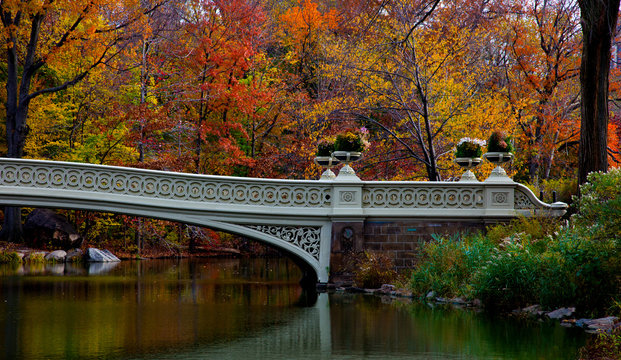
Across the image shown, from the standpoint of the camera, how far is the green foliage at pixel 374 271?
15.6 m

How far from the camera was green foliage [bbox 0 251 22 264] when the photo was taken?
2375cm

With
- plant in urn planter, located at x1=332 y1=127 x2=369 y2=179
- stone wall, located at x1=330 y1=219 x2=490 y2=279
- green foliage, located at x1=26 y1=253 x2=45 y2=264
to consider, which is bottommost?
green foliage, located at x1=26 y1=253 x2=45 y2=264

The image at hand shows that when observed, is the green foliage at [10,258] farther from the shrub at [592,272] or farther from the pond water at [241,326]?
the shrub at [592,272]

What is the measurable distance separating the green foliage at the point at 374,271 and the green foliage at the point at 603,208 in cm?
564

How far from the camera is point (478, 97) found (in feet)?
76.8

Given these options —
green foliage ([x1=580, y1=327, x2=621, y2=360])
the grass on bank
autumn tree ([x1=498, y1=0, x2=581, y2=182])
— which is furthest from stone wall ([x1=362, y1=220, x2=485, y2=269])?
autumn tree ([x1=498, y1=0, x2=581, y2=182])

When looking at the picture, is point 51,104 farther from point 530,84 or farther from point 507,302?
point 507,302

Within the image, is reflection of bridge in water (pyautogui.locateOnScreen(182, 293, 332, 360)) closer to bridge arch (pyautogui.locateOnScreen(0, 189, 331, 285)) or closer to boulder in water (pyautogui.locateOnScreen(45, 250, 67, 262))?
bridge arch (pyautogui.locateOnScreen(0, 189, 331, 285))

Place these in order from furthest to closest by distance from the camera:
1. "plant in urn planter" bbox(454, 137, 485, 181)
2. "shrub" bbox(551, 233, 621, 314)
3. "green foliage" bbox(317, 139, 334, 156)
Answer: "green foliage" bbox(317, 139, 334, 156) → "plant in urn planter" bbox(454, 137, 485, 181) → "shrub" bbox(551, 233, 621, 314)

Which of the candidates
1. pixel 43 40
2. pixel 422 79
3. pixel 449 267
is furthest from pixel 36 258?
pixel 449 267

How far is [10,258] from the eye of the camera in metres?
23.9

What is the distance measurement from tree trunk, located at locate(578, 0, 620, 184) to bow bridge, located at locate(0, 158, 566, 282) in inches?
64.1

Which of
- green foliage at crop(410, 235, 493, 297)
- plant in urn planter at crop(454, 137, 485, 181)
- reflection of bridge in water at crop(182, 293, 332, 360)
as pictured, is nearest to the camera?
reflection of bridge in water at crop(182, 293, 332, 360)

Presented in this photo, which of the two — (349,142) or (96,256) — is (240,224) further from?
(96,256)
